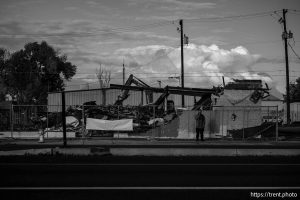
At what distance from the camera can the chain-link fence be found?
86.2 ft

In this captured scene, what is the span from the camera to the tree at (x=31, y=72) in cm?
7062

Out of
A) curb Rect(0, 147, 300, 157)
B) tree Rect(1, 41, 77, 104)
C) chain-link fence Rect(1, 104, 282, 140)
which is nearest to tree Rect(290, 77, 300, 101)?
tree Rect(1, 41, 77, 104)

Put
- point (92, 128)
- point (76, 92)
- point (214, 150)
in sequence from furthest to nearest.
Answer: point (76, 92) → point (92, 128) → point (214, 150)

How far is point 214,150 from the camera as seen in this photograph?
56.7 feet

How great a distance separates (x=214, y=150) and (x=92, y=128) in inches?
405

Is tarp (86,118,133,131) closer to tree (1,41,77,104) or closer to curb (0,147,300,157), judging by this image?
curb (0,147,300,157)
